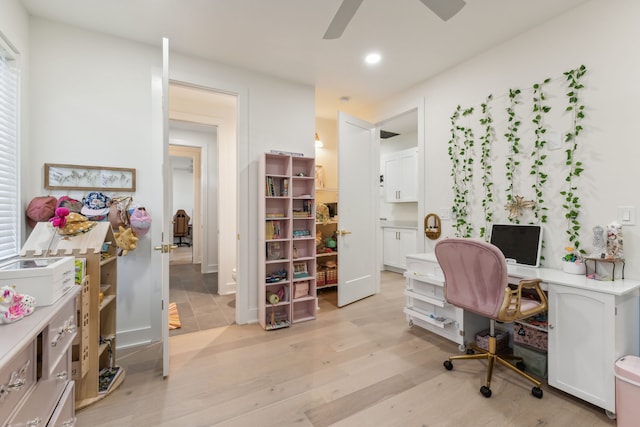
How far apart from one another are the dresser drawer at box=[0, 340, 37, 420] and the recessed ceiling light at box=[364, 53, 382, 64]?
316cm

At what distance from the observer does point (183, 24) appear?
2.37m

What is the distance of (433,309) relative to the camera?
2738 mm

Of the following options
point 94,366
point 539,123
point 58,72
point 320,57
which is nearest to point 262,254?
point 94,366

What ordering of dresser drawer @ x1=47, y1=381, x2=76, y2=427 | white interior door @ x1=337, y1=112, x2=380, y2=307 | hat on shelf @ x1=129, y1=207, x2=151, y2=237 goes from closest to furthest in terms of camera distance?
dresser drawer @ x1=47, y1=381, x2=76, y2=427 < hat on shelf @ x1=129, y1=207, x2=151, y2=237 < white interior door @ x1=337, y1=112, x2=380, y2=307

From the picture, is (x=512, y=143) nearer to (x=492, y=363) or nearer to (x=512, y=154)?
(x=512, y=154)

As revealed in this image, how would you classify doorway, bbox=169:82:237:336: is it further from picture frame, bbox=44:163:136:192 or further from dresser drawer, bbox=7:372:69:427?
dresser drawer, bbox=7:372:69:427

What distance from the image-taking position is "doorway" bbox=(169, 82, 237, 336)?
134 inches

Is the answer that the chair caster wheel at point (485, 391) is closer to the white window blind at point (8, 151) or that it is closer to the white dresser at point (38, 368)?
the white dresser at point (38, 368)

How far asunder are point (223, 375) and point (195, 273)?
3.68 m

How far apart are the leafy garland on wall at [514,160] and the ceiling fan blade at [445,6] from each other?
3.82 feet

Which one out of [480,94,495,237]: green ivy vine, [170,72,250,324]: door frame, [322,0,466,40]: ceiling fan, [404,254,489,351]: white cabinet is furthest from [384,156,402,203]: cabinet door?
[322,0,466,40]: ceiling fan

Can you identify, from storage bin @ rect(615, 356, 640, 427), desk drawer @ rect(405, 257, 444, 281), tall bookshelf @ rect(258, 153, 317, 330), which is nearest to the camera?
storage bin @ rect(615, 356, 640, 427)

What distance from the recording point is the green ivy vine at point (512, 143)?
8.39 feet

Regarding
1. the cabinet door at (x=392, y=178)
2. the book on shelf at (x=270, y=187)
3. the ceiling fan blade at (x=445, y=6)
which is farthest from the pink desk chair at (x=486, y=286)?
the cabinet door at (x=392, y=178)
